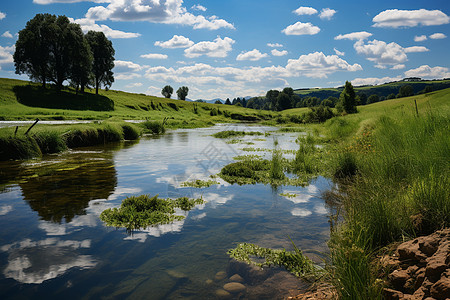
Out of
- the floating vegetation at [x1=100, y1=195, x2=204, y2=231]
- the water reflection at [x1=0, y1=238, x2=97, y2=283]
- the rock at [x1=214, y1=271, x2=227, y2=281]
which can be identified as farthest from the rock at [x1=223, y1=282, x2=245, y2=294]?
the floating vegetation at [x1=100, y1=195, x2=204, y2=231]

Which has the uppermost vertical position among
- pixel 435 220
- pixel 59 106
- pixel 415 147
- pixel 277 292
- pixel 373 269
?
pixel 59 106

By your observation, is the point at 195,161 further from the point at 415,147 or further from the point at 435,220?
the point at 435,220

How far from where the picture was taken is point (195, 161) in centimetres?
1741

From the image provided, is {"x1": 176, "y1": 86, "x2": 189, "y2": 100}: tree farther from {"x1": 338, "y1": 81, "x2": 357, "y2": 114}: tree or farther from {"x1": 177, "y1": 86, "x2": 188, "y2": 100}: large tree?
{"x1": 338, "y1": 81, "x2": 357, "y2": 114}: tree

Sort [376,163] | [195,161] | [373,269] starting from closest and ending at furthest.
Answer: [373,269] < [376,163] < [195,161]

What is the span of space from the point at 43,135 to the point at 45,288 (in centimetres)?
1642

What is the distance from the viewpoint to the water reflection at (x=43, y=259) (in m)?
5.16

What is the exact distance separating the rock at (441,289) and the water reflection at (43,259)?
5334 mm

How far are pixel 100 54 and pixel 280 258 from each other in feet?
284

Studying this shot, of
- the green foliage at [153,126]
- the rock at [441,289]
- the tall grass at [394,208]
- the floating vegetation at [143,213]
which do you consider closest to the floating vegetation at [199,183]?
the floating vegetation at [143,213]

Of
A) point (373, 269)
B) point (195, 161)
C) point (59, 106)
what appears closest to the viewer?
point (373, 269)

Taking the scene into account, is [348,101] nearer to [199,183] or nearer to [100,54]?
[100,54]

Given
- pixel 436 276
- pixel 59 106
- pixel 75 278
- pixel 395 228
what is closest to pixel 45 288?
pixel 75 278

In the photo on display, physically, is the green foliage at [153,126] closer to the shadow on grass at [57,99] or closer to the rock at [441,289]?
the shadow on grass at [57,99]
